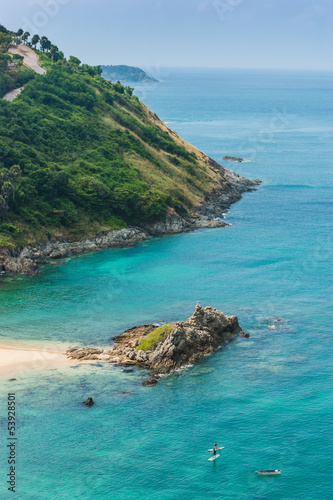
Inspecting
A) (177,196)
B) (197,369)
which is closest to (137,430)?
(197,369)

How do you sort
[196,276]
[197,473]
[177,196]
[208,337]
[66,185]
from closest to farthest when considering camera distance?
1. [197,473]
2. [208,337]
3. [196,276]
4. [66,185]
5. [177,196]

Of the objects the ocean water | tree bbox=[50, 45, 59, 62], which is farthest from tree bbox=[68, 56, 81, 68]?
the ocean water

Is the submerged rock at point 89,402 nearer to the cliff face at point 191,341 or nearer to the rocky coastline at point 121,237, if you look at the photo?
the cliff face at point 191,341

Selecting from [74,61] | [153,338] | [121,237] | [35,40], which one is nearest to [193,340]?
[153,338]

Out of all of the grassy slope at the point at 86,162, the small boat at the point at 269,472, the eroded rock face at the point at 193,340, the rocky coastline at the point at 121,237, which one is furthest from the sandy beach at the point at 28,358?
the grassy slope at the point at 86,162

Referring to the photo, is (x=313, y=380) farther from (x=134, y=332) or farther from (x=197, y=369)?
(x=134, y=332)
